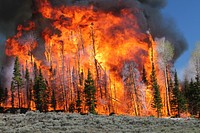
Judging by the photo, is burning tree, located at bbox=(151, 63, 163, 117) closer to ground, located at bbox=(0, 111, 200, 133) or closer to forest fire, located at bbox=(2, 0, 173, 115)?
forest fire, located at bbox=(2, 0, 173, 115)

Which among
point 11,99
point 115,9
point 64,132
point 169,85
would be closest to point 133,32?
point 115,9

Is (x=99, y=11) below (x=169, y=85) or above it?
above

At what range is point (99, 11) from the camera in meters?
124

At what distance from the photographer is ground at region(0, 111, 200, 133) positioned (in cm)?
3781

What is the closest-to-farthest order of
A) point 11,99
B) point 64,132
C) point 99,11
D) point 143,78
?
point 64,132 < point 143,78 < point 11,99 < point 99,11

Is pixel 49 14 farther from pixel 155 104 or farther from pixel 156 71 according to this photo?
pixel 155 104

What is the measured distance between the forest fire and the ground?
46649mm

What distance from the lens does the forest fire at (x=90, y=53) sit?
3866 inches

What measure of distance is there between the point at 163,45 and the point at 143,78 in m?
10.3

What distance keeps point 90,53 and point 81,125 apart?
233 ft

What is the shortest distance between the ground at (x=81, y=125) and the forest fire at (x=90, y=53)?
1837 inches

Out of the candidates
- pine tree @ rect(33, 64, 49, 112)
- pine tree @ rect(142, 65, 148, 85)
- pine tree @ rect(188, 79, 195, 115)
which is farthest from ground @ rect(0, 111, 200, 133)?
pine tree @ rect(188, 79, 195, 115)

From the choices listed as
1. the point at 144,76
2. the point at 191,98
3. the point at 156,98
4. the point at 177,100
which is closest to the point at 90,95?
the point at 156,98

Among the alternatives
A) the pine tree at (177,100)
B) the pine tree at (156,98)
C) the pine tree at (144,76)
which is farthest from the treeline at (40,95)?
the pine tree at (177,100)
